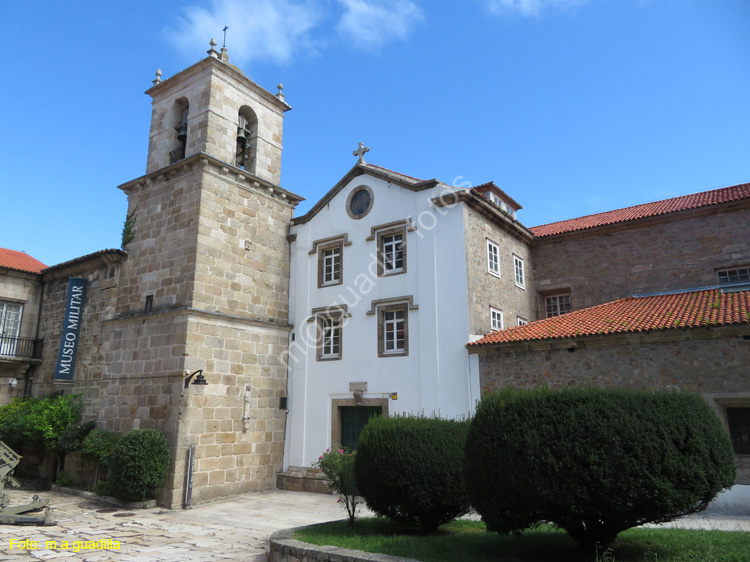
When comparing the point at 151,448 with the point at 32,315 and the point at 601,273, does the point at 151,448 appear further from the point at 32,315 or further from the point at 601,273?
the point at 601,273

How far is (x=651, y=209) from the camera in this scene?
1777 cm

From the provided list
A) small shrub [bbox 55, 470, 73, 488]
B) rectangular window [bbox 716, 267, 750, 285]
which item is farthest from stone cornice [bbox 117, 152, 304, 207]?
rectangular window [bbox 716, 267, 750, 285]

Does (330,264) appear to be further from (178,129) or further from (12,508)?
(12,508)

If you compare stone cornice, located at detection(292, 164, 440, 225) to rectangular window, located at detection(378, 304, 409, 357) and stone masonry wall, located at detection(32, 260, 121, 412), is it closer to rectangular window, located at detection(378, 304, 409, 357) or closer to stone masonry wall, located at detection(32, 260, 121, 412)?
rectangular window, located at detection(378, 304, 409, 357)

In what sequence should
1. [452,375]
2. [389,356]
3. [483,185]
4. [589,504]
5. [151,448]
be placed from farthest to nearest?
1. [483,185]
2. [389,356]
3. [452,375]
4. [151,448]
5. [589,504]

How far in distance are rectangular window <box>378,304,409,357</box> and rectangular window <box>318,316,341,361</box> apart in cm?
157

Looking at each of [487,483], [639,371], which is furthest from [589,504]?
[639,371]

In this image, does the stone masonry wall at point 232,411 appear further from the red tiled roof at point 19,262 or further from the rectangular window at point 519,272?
the red tiled roof at point 19,262

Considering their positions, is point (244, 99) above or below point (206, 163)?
above

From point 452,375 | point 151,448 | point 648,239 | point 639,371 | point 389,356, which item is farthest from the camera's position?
point 648,239

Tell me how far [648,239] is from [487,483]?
44.2ft

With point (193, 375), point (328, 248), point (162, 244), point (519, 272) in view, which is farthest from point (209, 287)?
point (519, 272)

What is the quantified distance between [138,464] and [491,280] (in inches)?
417

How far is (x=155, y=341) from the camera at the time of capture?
1481 cm
